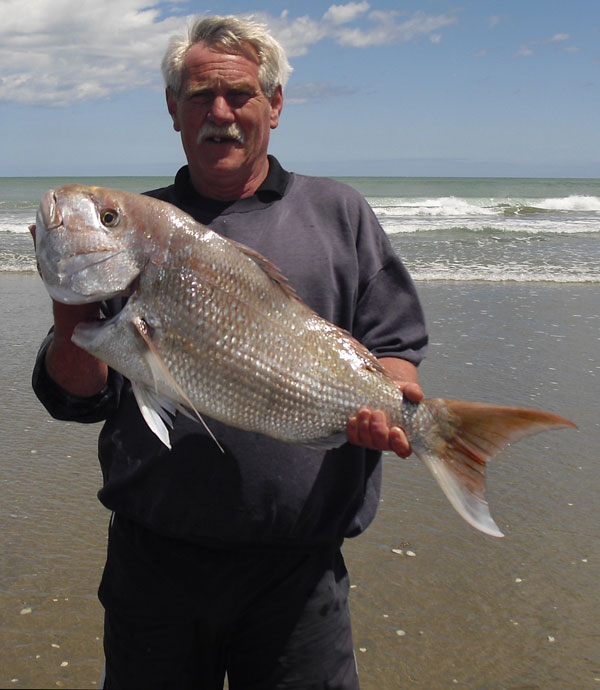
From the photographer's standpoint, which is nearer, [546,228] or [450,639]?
[450,639]

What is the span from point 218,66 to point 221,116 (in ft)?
0.56

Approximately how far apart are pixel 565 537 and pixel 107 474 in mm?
2766

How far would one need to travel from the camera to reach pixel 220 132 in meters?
2.34

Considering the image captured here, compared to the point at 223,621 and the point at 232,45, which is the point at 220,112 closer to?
the point at 232,45

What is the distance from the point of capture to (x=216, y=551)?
2271 mm

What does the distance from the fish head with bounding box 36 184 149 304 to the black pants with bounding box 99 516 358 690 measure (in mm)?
→ 804

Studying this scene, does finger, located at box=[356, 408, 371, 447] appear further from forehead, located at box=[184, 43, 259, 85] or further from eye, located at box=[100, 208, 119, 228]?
forehead, located at box=[184, 43, 259, 85]

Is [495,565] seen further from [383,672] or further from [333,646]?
[333,646]

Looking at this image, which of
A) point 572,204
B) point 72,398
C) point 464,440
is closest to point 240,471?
point 72,398

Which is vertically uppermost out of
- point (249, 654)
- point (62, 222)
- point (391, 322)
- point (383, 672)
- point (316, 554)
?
point (62, 222)

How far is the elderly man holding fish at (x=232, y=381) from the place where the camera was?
6.68ft

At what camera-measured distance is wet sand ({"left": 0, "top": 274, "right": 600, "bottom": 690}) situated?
3.10 meters

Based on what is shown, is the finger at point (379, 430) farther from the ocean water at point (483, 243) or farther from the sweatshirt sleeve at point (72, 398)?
the ocean water at point (483, 243)

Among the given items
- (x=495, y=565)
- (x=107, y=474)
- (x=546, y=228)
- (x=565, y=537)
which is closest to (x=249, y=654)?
(x=107, y=474)
